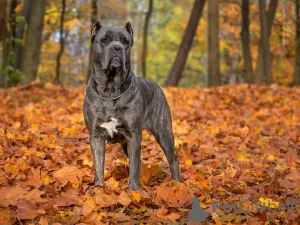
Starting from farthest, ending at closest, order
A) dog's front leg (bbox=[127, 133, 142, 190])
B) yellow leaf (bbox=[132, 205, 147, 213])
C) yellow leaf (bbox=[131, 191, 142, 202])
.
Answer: dog's front leg (bbox=[127, 133, 142, 190]), yellow leaf (bbox=[131, 191, 142, 202]), yellow leaf (bbox=[132, 205, 147, 213])

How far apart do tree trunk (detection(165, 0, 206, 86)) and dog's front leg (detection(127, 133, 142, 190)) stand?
34.6 ft

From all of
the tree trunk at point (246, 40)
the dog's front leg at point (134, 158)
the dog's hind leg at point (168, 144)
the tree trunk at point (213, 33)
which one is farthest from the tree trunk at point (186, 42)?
the dog's front leg at point (134, 158)

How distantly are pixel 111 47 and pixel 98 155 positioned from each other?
1162 mm

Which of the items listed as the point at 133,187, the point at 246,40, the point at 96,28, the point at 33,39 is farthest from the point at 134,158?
the point at 246,40

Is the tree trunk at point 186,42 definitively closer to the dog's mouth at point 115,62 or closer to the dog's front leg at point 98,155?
the dog's front leg at point 98,155

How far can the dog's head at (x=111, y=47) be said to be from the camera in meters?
4.45

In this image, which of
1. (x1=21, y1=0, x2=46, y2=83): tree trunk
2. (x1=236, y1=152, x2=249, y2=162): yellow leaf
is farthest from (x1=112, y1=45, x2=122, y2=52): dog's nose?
(x1=21, y1=0, x2=46, y2=83): tree trunk

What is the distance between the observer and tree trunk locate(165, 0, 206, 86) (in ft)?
48.4

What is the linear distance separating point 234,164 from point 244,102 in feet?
20.7

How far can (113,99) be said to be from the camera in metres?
4.65

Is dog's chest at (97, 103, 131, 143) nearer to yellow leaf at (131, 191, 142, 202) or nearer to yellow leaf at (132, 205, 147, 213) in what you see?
yellow leaf at (131, 191, 142, 202)

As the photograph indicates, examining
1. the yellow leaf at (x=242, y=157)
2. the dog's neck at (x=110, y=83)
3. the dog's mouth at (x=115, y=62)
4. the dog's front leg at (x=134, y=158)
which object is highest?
the dog's mouth at (x=115, y=62)

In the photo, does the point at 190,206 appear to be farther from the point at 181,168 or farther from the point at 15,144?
the point at 15,144

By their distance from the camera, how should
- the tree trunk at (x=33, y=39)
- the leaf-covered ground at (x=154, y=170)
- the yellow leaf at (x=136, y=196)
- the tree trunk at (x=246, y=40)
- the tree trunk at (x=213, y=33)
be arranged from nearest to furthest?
1. the leaf-covered ground at (x=154, y=170)
2. the yellow leaf at (x=136, y=196)
3. the tree trunk at (x=33, y=39)
4. the tree trunk at (x=213, y=33)
5. the tree trunk at (x=246, y=40)
